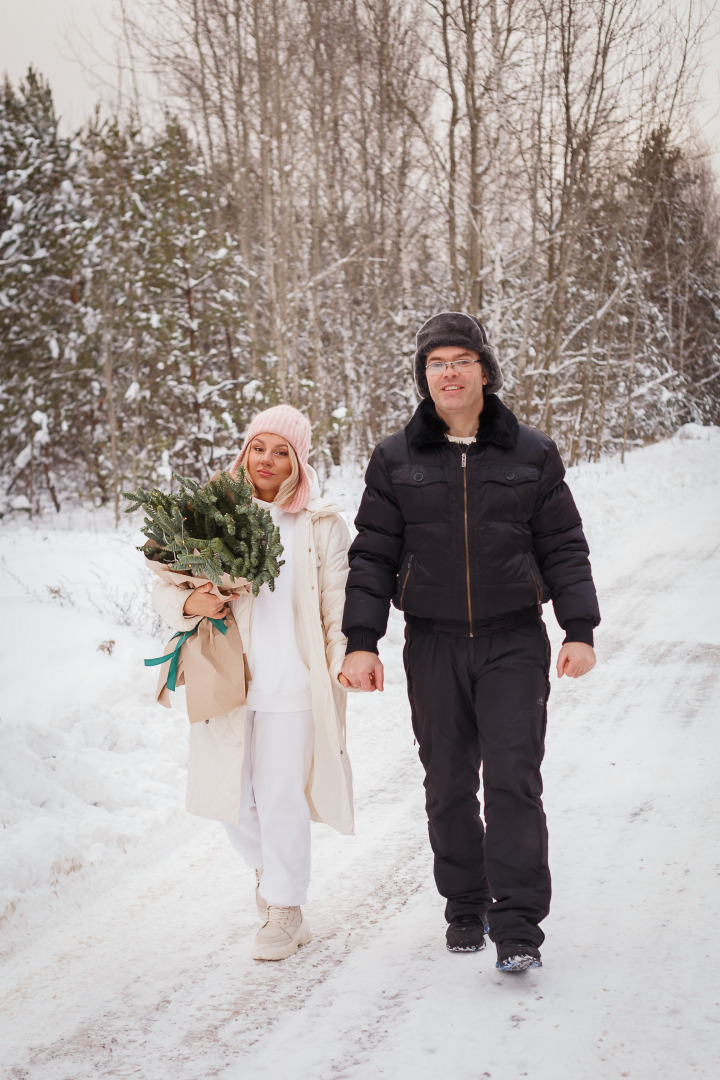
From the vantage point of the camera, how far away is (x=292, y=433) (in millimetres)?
3238

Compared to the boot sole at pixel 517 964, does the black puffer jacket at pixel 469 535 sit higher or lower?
higher

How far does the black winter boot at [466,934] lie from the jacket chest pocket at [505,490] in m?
1.41

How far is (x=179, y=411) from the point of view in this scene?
15.2 metres

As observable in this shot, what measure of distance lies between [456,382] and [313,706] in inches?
50.1

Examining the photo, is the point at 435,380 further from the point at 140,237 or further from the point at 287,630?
the point at 140,237

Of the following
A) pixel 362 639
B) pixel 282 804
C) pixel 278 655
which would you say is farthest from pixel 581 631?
pixel 282 804

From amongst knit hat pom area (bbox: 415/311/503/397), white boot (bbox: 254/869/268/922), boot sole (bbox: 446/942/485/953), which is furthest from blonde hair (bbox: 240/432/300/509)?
boot sole (bbox: 446/942/485/953)

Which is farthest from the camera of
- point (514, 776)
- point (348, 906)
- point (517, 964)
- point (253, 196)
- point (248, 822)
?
point (253, 196)

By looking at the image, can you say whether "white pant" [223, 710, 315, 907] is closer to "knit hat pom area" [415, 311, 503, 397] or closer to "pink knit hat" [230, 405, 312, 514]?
"pink knit hat" [230, 405, 312, 514]

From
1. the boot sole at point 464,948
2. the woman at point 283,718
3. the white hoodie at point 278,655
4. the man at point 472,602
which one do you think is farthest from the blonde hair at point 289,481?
the boot sole at point 464,948

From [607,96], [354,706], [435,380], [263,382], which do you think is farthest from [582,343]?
[435,380]

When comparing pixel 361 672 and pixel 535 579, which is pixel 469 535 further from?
pixel 361 672

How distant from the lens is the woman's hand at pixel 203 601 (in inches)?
116

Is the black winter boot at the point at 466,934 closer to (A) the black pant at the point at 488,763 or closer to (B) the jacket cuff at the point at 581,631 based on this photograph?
(A) the black pant at the point at 488,763
